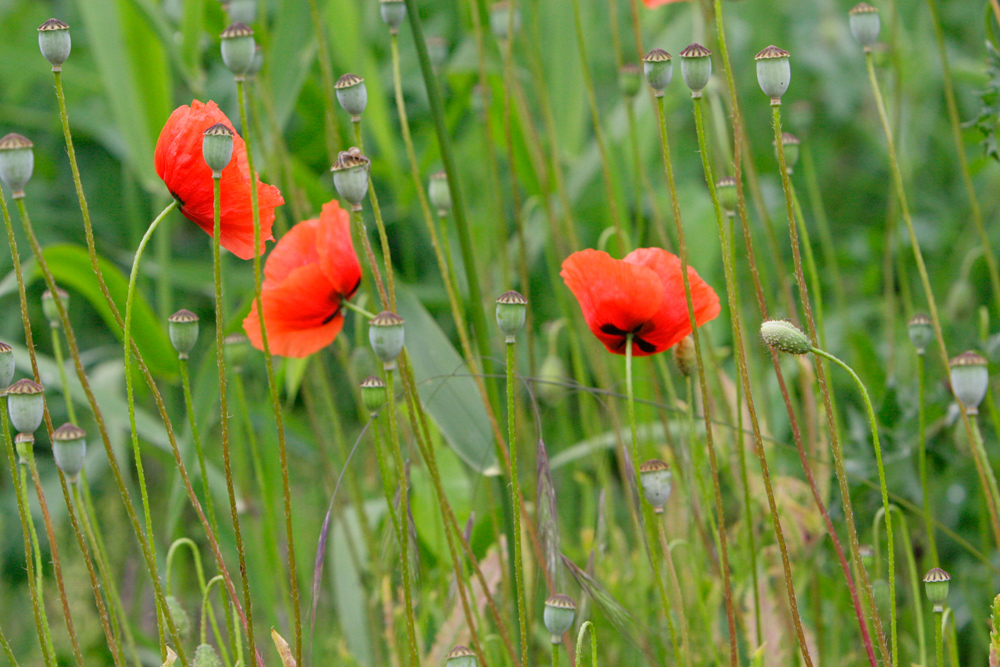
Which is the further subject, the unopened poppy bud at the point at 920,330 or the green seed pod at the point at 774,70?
the unopened poppy bud at the point at 920,330

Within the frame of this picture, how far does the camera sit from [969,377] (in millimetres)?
435

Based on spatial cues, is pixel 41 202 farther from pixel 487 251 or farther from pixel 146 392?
pixel 487 251

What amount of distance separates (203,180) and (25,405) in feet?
0.40

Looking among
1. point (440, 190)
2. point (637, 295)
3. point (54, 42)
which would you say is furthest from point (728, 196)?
point (54, 42)

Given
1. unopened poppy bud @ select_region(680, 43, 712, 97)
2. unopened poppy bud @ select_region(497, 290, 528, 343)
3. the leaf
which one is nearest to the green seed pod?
unopened poppy bud @ select_region(680, 43, 712, 97)

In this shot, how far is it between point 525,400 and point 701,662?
0.33 m

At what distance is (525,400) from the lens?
35.8 inches

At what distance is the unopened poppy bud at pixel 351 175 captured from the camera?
1.30 ft

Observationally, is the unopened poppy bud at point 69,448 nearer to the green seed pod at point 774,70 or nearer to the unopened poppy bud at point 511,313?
the unopened poppy bud at point 511,313

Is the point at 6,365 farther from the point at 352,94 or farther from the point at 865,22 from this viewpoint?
the point at 865,22

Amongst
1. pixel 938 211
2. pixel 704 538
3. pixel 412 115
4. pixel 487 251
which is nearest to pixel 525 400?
pixel 487 251

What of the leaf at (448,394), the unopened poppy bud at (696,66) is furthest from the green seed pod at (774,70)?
the leaf at (448,394)

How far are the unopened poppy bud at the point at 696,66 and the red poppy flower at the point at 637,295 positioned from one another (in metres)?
0.10

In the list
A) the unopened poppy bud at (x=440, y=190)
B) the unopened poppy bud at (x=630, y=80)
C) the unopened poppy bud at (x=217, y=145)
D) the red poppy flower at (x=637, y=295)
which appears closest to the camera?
the unopened poppy bud at (x=217, y=145)
